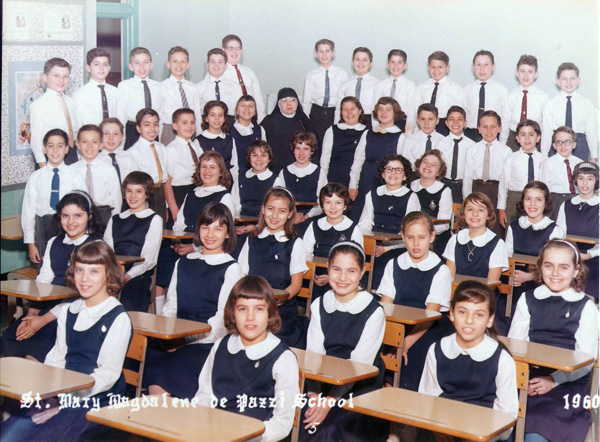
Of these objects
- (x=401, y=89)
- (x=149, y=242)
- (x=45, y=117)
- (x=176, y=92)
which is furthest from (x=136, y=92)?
(x=401, y=89)

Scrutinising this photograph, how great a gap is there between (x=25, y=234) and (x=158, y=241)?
0.65m

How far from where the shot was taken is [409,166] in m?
4.34

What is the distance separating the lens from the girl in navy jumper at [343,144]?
15.2 ft

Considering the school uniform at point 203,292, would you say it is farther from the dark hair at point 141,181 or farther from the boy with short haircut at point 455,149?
the boy with short haircut at point 455,149

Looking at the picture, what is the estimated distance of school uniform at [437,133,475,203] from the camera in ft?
14.1

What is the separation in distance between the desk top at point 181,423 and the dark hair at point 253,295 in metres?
0.45

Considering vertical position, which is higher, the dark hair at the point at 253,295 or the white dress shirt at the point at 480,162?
the white dress shirt at the point at 480,162

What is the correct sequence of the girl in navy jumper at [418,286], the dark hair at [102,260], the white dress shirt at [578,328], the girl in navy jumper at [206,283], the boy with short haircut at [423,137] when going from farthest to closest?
the boy with short haircut at [423,137] < the girl in navy jumper at [418,286] < the girl in navy jumper at [206,283] < the white dress shirt at [578,328] < the dark hair at [102,260]

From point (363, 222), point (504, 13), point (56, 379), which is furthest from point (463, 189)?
point (56, 379)

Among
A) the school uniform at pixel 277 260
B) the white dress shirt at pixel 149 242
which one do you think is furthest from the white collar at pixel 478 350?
the white dress shirt at pixel 149 242

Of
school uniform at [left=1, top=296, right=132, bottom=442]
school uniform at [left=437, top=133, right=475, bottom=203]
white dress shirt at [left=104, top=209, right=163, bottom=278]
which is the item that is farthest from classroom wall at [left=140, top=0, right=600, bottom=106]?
school uniform at [left=1, top=296, right=132, bottom=442]

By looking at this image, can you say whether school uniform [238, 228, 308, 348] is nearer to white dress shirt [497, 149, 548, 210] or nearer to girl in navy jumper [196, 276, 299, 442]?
girl in navy jumper [196, 276, 299, 442]

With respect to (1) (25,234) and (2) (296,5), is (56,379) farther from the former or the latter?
(2) (296,5)

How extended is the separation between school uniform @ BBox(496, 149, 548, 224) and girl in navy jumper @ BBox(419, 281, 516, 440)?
1.46 meters
